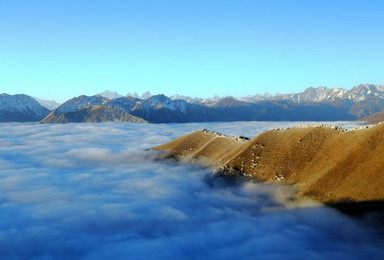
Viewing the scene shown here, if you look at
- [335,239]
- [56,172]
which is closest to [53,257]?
[335,239]

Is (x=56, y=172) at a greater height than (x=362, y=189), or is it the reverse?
(x=362, y=189)

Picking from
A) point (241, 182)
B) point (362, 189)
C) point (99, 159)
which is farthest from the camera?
point (99, 159)

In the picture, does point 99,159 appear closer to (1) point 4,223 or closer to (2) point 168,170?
(2) point 168,170

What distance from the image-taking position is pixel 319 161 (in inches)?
2574

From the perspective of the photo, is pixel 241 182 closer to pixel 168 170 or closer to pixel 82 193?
pixel 168 170

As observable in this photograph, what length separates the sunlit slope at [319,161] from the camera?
53500mm

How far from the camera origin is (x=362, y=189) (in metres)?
51.6

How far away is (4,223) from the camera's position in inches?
2552

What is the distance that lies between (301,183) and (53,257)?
53252 millimetres

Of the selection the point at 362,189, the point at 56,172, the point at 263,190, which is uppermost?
the point at 362,189

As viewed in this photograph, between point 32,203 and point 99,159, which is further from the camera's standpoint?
point 99,159

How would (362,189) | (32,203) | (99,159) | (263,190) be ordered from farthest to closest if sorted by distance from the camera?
1. (99,159)
2. (32,203)
3. (263,190)
4. (362,189)

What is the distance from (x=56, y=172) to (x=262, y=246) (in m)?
119

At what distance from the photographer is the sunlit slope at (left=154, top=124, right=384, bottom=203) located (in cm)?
5350
